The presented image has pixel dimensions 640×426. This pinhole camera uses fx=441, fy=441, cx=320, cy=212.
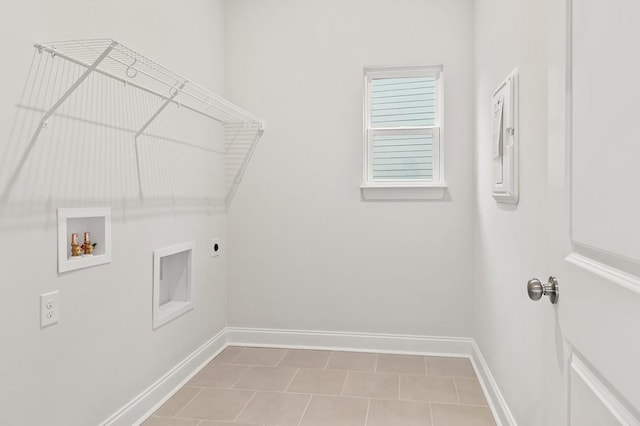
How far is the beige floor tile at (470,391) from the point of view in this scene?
8.57 ft

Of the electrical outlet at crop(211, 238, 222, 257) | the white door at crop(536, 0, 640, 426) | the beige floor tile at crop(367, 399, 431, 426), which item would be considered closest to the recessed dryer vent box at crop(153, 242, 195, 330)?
the electrical outlet at crop(211, 238, 222, 257)

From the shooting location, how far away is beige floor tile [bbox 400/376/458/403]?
8.71 ft

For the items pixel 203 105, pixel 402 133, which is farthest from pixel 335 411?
pixel 203 105

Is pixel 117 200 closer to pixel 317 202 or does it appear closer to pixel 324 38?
pixel 317 202

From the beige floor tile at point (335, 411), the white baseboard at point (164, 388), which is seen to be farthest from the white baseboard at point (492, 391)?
the white baseboard at point (164, 388)

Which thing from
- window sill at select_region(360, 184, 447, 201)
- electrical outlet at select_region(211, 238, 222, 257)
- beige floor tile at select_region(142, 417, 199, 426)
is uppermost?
window sill at select_region(360, 184, 447, 201)

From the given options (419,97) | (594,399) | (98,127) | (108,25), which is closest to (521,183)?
(594,399)

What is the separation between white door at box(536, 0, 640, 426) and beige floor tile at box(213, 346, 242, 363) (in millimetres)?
2630

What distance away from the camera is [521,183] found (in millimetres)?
1909

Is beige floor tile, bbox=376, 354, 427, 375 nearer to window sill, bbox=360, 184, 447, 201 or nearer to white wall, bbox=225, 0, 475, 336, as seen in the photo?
white wall, bbox=225, 0, 475, 336

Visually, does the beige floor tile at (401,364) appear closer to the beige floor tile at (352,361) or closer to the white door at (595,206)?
the beige floor tile at (352,361)

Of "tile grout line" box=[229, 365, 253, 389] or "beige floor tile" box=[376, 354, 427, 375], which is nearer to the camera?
"tile grout line" box=[229, 365, 253, 389]

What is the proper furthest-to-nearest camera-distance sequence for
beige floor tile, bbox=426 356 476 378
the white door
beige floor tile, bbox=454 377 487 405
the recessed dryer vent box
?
beige floor tile, bbox=426 356 476 378, the recessed dryer vent box, beige floor tile, bbox=454 377 487 405, the white door

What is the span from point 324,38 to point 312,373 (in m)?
2.52
